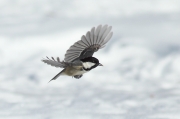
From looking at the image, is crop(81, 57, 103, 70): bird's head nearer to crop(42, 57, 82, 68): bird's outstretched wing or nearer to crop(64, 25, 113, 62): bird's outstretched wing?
crop(42, 57, 82, 68): bird's outstretched wing

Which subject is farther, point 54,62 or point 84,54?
point 84,54

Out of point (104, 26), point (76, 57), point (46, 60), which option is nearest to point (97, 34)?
point (104, 26)

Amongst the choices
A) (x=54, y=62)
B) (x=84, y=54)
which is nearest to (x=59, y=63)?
(x=54, y=62)

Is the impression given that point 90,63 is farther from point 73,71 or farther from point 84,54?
point 84,54

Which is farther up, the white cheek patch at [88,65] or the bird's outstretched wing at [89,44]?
the bird's outstretched wing at [89,44]

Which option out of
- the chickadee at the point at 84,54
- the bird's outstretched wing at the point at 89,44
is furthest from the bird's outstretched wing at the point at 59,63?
the bird's outstretched wing at the point at 89,44

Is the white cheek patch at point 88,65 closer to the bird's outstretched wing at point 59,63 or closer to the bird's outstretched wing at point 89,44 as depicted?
the bird's outstretched wing at point 59,63

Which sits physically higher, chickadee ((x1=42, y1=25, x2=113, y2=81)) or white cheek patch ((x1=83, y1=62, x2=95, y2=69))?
chickadee ((x1=42, y1=25, x2=113, y2=81))

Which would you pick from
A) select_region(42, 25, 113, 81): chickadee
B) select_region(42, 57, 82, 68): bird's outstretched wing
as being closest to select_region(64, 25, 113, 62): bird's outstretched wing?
select_region(42, 25, 113, 81): chickadee
